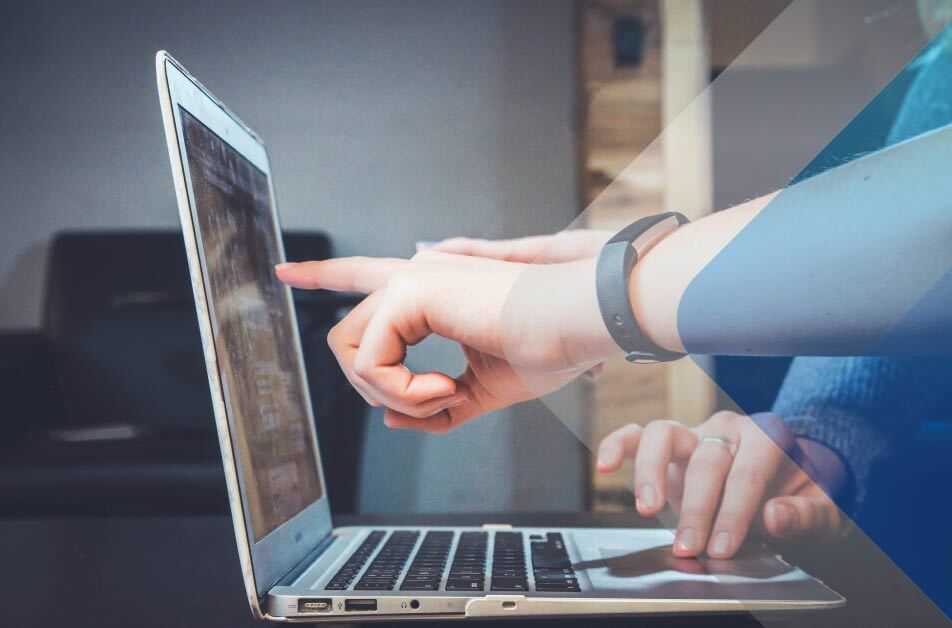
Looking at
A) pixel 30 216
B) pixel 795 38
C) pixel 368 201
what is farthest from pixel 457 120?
pixel 30 216

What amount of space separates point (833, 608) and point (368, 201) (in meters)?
0.86

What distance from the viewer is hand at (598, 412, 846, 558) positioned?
740 millimetres

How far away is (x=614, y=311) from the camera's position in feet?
1.97

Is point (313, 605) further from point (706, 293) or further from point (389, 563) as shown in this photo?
point (706, 293)

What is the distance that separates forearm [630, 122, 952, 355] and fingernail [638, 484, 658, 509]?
20 centimetres

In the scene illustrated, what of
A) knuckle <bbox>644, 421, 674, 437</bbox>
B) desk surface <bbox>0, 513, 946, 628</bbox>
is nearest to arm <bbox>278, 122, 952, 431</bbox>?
knuckle <bbox>644, 421, 674, 437</bbox>

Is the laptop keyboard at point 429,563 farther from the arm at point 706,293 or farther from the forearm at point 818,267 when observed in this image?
the forearm at point 818,267

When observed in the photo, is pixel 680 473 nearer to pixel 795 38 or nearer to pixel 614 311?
pixel 614 311

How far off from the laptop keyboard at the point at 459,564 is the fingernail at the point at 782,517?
0.70 ft

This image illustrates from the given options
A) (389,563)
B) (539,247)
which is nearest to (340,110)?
(539,247)

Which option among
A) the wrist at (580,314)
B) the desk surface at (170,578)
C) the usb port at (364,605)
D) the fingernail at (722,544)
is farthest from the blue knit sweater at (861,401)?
the usb port at (364,605)

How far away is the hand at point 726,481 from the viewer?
2.43 ft

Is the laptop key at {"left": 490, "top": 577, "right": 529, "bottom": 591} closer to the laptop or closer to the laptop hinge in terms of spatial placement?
the laptop

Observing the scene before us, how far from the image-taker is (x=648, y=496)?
2.48ft
